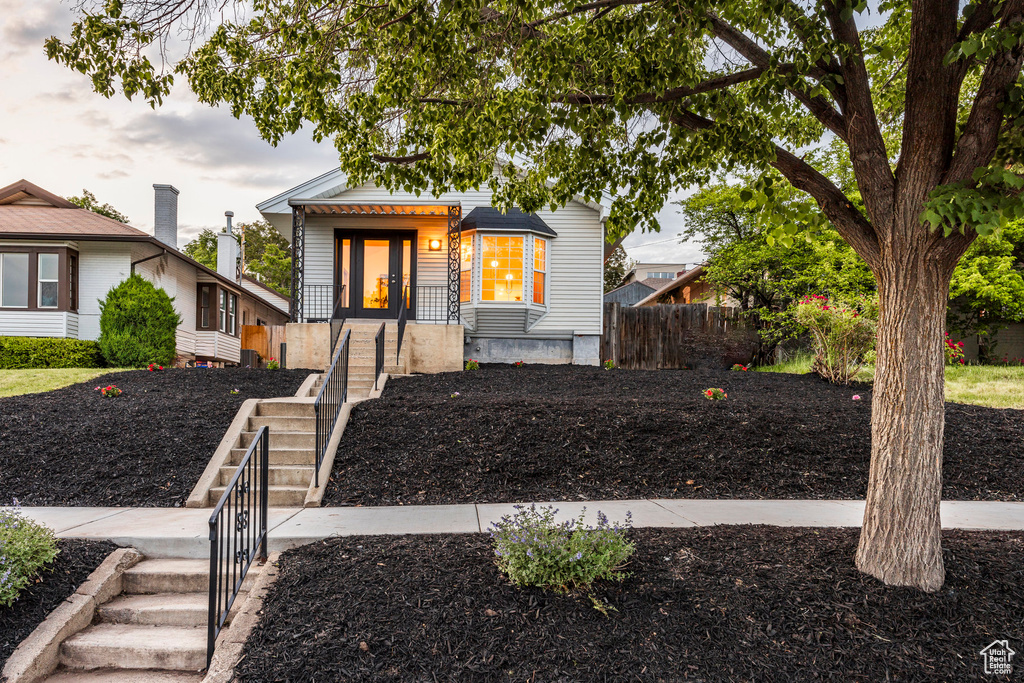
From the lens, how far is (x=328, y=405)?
739 cm

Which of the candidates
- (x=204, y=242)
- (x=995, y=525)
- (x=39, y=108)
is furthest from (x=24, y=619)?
(x=204, y=242)

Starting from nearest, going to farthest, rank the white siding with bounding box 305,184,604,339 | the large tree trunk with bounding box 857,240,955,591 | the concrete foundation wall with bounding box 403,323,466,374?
1. the large tree trunk with bounding box 857,240,955,591
2. the concrete foundation wall with bounding box 403,323,466,374
3. the white siding with bounding box 305,184,604,339

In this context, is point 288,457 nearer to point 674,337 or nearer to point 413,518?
point 413,518

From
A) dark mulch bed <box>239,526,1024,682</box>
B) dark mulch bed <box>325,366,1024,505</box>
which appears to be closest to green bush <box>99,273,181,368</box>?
dark mulch bed <box>325,366,1024,505</box>

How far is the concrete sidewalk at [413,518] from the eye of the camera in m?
4.52

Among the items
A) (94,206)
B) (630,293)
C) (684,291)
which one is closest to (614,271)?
(630,293)

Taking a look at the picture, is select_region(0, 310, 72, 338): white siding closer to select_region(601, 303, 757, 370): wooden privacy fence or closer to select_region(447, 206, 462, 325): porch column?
select_region(447, 206, 462, 325): porch column

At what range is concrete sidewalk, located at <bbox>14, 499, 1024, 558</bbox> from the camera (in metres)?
4.52

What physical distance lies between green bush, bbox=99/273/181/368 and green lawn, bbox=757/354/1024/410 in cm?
1666

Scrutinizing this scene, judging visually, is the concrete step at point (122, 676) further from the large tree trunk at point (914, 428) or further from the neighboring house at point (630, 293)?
the neighboring house at point (630, 293)

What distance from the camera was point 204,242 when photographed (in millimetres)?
49125

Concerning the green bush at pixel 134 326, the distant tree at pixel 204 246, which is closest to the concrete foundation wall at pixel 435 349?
the green bush at pixel 134 326

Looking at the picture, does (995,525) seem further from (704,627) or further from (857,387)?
(857,387)

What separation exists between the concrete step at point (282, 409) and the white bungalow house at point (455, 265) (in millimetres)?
6865
